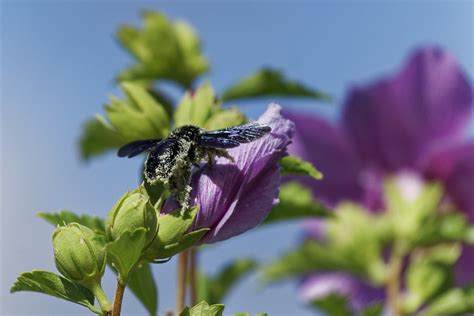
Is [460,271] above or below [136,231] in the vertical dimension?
above

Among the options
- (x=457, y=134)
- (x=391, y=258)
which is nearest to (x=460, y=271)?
(x=391, y=258)

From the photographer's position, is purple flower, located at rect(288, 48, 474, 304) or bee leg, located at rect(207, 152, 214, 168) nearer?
bee leg, located at rect(207, 152, 214, 168)

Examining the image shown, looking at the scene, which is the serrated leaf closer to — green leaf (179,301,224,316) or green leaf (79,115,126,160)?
green leaf (179,301,224,316)

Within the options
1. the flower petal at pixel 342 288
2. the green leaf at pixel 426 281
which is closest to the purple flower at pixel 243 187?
the green leaf at pixel 426 281

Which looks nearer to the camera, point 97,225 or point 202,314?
point 202,314

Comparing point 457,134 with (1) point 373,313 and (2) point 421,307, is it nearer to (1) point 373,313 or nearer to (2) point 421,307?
(2) point 421,307

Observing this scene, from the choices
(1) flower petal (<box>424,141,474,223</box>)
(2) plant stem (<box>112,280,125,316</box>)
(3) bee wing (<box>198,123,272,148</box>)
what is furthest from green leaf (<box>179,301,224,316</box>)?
(1) flower petal (<box>424,141,474,223</box>)
